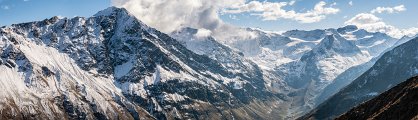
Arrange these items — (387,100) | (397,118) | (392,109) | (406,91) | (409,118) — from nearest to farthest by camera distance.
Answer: (409,118), (397,118), (392,109), (406,91), (387,100)

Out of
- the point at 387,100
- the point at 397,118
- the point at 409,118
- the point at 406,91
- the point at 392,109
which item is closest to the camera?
the point at 409,118

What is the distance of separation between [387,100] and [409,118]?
50805 mm

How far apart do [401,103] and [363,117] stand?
23986 mm

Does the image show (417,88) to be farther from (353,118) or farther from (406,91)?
(353,118)

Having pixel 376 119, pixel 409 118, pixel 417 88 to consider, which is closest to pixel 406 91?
pixel 417 88

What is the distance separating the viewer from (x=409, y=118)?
150m

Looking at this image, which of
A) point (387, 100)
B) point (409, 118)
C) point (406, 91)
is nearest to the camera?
point (409, 118)

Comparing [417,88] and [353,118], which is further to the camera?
[353,118]

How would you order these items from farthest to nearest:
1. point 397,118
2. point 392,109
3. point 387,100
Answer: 1. point 387,100
2. point 392,109
3. point 397,118

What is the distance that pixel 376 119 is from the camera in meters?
173

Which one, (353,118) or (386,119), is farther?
(353,118)

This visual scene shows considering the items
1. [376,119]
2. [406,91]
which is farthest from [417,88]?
[376,119]

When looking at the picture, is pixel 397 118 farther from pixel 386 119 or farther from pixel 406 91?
pixel 406 91

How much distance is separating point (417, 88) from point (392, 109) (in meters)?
13.9
